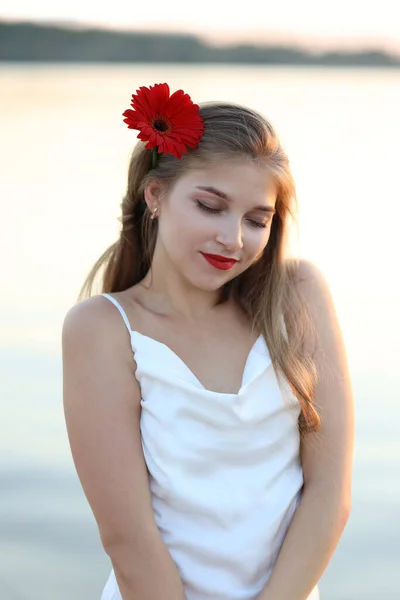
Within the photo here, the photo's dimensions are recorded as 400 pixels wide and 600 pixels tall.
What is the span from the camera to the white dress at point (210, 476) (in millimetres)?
2199

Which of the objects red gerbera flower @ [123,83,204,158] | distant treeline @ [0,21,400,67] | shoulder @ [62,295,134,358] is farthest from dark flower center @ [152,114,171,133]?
distant treeline @ [0,21,400,67]

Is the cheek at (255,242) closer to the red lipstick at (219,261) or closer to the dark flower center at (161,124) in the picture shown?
the red lipstick at (219,261)

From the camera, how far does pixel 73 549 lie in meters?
3.35

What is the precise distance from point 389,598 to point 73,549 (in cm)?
83

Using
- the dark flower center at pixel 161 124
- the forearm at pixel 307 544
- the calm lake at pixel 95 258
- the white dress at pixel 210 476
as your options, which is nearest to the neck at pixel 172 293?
the white dress at pixel 210 476

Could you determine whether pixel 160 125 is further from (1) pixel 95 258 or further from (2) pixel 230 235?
(1) pixel 95 258

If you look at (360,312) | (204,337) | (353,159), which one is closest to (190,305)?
(204,337)

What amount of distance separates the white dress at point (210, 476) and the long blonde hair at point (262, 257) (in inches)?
4.1

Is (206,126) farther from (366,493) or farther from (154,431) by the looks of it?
(366,493)

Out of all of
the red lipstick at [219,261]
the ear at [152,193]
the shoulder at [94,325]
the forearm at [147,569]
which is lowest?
the forearm at [147,569]

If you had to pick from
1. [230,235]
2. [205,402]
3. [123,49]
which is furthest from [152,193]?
[123,49]

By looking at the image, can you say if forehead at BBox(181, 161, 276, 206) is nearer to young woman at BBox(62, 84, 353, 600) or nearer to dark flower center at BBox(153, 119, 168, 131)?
young woman at BBox(62, 84, 353, 600)

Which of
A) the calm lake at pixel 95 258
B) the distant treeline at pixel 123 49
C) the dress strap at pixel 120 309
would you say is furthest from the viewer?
the distant treeline at pixel 123 49

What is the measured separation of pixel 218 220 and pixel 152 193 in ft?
0.65
